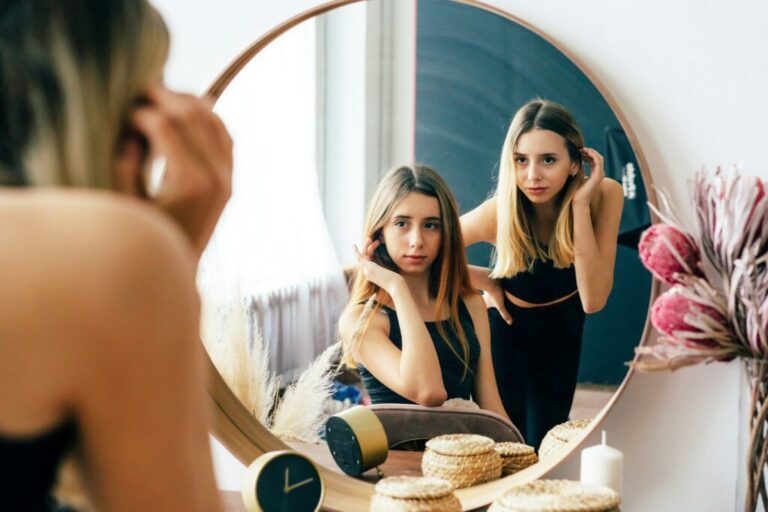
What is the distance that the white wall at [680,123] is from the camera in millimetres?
1100

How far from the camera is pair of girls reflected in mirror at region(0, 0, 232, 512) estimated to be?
0.43 meters

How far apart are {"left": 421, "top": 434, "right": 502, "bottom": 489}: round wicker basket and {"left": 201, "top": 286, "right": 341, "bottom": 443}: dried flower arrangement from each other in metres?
0.18

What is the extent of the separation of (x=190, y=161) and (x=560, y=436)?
2.27ft

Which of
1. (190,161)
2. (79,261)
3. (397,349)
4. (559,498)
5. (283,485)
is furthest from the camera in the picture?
(397,349)

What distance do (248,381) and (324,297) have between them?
18cm

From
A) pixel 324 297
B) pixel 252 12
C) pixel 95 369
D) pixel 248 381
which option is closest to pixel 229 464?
pixel 248 381

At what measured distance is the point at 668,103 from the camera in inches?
44.3

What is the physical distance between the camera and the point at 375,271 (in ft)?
4.04

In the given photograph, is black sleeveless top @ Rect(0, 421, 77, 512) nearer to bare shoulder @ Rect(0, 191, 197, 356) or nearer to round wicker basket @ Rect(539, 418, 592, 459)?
bare shoulder @ Rect(0, 191, 197, 356)

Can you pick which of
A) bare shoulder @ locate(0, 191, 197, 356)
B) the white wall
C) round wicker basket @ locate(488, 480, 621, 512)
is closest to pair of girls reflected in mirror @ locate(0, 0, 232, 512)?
bare shoulder @ locate(0, 191, 197, 356)

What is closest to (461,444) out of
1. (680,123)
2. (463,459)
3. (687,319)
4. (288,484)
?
(463,459)

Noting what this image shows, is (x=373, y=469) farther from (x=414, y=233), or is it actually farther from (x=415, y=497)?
(x=414, y=233)

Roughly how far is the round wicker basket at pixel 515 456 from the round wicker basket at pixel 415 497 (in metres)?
0.14

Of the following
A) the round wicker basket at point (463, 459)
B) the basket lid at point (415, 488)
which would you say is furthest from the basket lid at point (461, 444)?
the basket lid at point (415, 488)
